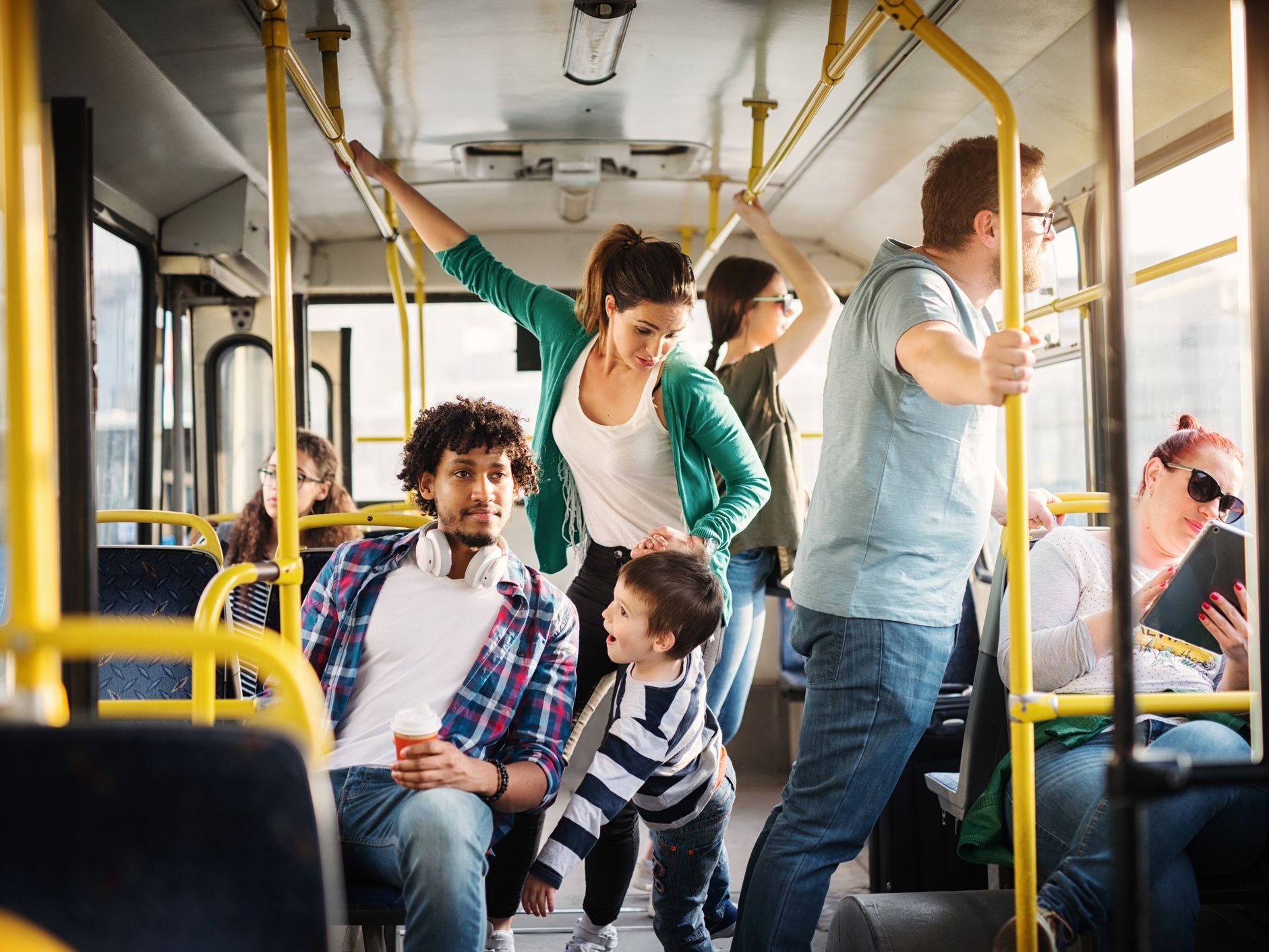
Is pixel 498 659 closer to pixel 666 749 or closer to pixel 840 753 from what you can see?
pixel 666 749

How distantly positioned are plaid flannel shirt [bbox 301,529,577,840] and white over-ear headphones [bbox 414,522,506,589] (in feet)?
0.10

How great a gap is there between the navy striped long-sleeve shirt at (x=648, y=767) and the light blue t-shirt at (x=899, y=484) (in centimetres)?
46

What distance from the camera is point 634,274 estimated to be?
8.22 feet

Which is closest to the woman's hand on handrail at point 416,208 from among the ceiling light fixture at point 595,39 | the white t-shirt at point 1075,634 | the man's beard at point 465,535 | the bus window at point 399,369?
the ceiling light fixture at point 595,39

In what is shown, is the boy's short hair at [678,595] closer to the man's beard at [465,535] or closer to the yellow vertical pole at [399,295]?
the man's beard at [465,535]

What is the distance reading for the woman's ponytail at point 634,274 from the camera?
2.49 meters

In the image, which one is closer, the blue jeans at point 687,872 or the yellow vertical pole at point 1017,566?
the yellow vertical pole at point 1017,566

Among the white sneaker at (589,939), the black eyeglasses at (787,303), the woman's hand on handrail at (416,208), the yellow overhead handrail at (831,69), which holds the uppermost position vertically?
the yellow overhead handrail at (831,69)

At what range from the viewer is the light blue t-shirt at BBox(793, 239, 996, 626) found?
191 cm

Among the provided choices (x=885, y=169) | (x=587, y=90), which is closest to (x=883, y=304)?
(x=587, y=90)

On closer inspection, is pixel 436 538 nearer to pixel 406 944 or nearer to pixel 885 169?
pixel 406 944

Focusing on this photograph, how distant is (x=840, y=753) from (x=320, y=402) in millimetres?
3997

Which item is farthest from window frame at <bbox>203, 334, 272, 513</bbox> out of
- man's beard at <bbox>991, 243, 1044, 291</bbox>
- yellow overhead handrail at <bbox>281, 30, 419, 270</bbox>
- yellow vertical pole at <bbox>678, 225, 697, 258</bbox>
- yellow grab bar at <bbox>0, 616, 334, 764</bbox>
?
yellow grab bar at <bbox>0, 616, 334, 764</bbox>

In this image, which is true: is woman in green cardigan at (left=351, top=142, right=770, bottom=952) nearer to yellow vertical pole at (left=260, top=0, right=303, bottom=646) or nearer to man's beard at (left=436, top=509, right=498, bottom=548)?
man's beard at (left=436, top=509, right=498, bottom=548)
